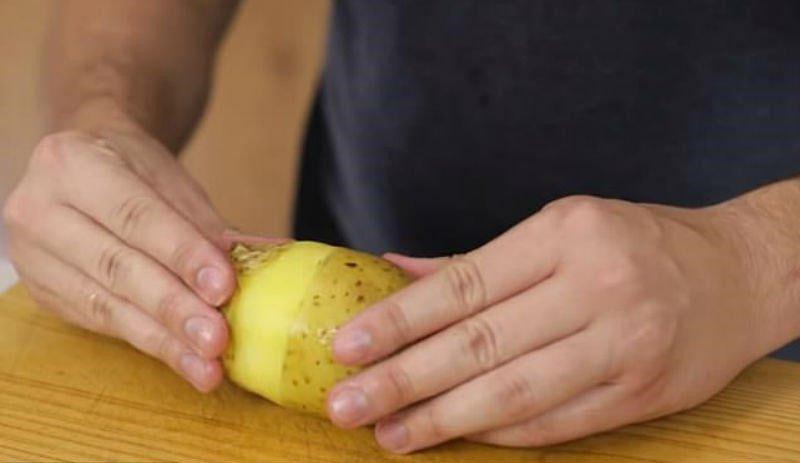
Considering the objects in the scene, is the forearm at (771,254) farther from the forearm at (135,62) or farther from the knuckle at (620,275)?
the forearm at (135,62)

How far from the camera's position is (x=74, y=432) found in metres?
0.70

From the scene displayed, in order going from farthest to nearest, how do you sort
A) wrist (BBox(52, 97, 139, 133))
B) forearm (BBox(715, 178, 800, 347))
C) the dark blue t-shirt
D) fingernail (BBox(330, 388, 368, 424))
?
the dark blue t-shirt < wrist (BBox(52, 97, 139, 133)) < forearm (BBox(715, 178, 800, 347)) < fingernail (BBox(330, 388, 368, 424))

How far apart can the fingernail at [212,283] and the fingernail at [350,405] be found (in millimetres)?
109

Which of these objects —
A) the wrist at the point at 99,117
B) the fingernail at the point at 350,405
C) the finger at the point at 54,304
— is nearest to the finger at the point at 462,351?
the fingernail at the point at 350,405

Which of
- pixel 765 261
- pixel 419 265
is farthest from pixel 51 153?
pixel 765 261

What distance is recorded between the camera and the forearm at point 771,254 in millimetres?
776

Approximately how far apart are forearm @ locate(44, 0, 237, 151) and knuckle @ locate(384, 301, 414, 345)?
1.15 feet

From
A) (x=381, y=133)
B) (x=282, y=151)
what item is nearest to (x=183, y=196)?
(x=381, y=133)

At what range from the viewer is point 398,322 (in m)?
Result: 0.68

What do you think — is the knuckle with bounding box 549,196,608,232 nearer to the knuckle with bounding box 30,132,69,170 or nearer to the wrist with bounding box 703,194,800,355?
the wrist with bounding box 703,194,800,355

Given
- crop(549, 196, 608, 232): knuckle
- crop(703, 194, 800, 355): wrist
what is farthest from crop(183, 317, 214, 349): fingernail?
crop(703, 194, 800, 355): wrist

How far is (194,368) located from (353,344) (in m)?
0.12

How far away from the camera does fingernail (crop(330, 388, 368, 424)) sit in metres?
0.68

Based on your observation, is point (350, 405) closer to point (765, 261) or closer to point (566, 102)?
point (765, 261)
